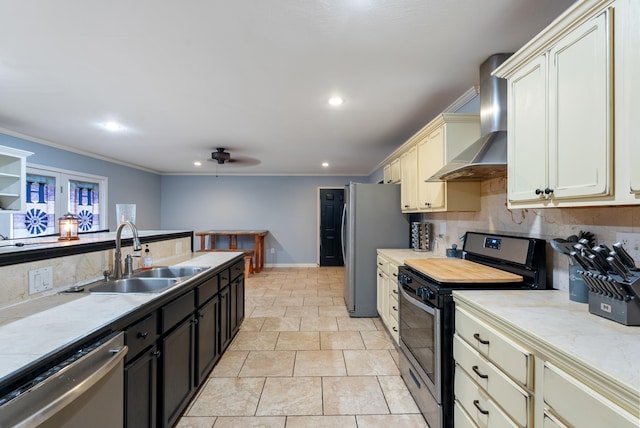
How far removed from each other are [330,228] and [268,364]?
483 cm

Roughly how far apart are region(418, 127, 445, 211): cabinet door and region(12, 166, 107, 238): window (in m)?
4.14

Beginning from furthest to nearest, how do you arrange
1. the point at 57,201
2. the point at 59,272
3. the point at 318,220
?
the point at 318,220
the point at 57,201
the point at 59,272

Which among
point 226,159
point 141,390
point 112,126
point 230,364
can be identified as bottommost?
point 230,364

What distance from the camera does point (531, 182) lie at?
146 cm

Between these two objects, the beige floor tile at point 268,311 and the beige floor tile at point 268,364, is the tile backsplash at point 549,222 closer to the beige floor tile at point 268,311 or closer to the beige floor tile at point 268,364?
the beige floor tile at point 268,364

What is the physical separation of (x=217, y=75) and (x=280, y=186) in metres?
4.99

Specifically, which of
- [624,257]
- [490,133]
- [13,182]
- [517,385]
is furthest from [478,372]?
[13,182]

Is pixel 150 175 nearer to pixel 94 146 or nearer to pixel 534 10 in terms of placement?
pixel 94 146

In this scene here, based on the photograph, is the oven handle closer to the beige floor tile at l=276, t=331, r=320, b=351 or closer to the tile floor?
the tile floor

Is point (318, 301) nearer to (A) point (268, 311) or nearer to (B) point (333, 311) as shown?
(B) point (333, 311)

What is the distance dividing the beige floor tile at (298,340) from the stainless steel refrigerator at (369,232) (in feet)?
2.52

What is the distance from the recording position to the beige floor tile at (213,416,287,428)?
5.98ft

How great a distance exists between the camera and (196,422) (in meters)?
1.85

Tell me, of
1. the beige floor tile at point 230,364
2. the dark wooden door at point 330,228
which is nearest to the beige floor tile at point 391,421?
the beige floor tile at point 230,364
